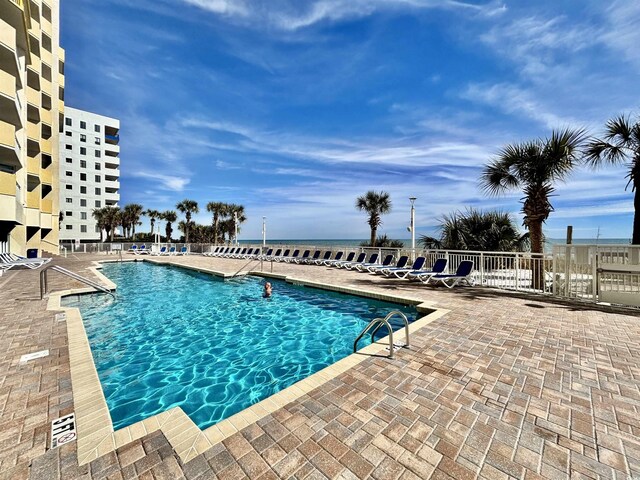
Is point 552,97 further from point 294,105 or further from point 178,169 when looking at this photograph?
point 178,169

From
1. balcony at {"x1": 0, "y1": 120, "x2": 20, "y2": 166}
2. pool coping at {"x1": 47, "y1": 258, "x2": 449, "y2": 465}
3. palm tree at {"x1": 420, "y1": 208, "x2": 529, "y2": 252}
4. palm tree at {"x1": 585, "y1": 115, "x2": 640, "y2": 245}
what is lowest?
pool coping at {"x1": 47, "y1": 258, "x2": 449, "y2": 465}

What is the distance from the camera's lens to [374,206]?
22094 millimetres

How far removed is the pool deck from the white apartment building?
5083 cm

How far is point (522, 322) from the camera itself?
5.48 m

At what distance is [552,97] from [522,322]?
10135 millimetres

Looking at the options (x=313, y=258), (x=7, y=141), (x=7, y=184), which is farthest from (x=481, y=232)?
(x=7, y=141)

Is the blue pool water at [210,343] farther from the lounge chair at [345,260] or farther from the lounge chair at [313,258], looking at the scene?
the lounge chair at [313,258]

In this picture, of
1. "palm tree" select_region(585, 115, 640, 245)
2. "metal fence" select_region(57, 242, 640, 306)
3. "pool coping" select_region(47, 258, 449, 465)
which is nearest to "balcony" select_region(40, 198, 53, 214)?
"pool coping" select_region(47, 258, 449, 465)

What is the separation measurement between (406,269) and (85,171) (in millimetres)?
54344

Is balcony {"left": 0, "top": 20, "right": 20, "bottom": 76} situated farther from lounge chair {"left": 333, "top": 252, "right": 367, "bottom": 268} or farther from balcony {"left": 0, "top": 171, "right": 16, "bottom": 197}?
lounge chair {"left": 333, "top": 252, "right": 367, "bottom": 268}

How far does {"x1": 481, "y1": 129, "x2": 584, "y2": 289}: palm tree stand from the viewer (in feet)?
30.9

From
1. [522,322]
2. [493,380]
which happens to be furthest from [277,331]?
[522,322]

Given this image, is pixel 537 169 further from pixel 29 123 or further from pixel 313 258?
pixel 29 123

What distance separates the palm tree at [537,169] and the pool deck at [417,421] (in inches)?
265
